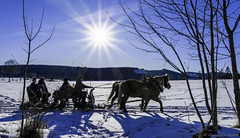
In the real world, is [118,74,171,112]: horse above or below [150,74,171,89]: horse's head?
below

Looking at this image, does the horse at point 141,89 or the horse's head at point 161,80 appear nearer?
the horse at point 141,89

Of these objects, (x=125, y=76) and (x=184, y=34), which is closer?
(x=184, y=34)

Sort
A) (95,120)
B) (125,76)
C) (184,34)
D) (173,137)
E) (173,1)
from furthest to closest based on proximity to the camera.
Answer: (125,76), (95,120), (173,137), (184,34), (173,1)

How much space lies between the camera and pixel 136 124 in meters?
4.95

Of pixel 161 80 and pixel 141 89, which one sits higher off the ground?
pixel 161 80

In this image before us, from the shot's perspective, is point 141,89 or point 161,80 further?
point 161,80

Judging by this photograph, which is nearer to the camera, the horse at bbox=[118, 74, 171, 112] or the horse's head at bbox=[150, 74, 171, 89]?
the horse at bbox=[118, 74, 171, 112]

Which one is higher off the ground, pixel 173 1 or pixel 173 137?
pixel 173 1

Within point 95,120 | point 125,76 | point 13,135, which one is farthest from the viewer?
point 125,76

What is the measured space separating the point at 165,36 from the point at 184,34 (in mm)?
297

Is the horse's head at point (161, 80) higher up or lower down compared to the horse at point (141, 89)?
higher up

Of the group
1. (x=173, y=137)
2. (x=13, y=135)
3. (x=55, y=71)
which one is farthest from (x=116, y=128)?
(x=55, y=71)

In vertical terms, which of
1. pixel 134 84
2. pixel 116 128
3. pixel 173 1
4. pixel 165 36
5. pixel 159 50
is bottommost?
pixel 116 128

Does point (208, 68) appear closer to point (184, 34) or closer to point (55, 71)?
point (184, 34)
